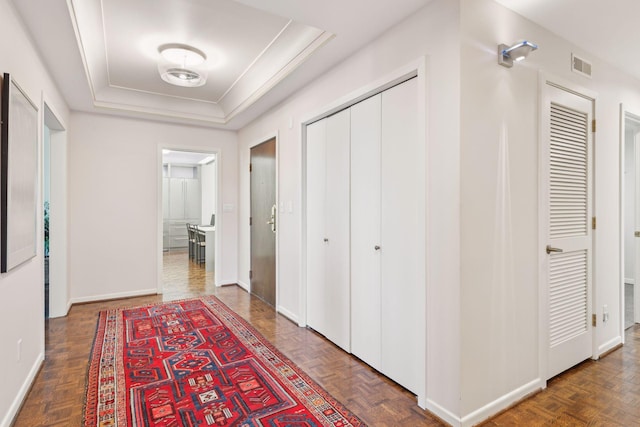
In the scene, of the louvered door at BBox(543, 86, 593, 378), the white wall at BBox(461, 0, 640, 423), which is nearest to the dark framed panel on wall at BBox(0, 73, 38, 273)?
the white wall at BBox(461, 0, 640, 423)

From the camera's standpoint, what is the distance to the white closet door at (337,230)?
9.31 feet

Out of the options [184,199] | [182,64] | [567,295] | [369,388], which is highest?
[182,64]

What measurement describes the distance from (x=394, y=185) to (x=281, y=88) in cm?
180

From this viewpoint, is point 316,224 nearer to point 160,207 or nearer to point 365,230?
point 365,230

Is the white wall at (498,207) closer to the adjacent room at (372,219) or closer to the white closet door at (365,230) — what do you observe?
the adjacent room at (372,219)

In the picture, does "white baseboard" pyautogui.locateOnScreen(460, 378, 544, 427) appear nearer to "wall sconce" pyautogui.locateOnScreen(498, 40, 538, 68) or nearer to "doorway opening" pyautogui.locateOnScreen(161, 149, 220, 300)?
"wall sconce" pyautogui.locateOnScreen(498, 40, 538, 68)

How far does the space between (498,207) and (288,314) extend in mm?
2467

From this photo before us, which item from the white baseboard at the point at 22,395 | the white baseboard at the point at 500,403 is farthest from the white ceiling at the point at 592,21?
the white baseboard at the point at 22,395

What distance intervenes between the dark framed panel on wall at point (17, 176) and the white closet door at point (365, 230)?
2.15 metres

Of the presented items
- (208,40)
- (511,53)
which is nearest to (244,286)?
(208,40)

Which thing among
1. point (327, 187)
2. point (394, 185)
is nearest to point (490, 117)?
point (394, 185)

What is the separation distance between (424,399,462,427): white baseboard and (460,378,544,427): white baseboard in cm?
3

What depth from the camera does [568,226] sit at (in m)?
2.47

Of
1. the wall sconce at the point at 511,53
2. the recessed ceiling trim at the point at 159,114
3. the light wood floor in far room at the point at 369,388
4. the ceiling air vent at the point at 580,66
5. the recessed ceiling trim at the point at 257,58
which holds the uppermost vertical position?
the recessed ceiling trim at the point at 257,58
